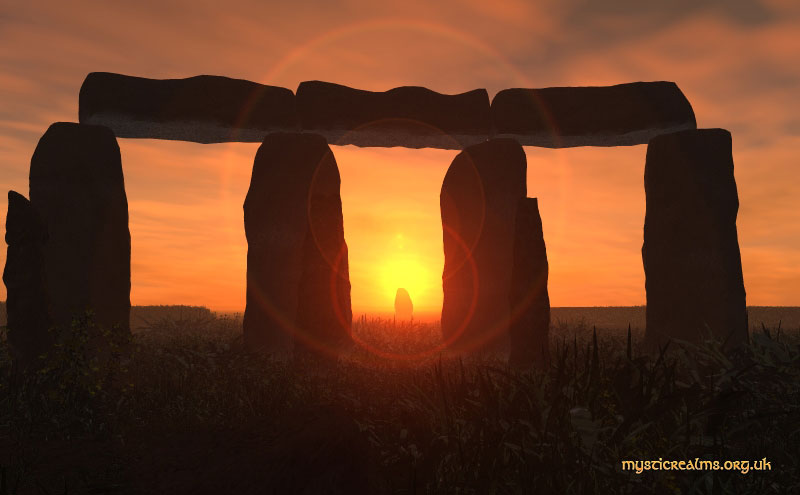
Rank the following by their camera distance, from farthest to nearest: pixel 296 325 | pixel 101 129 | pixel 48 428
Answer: pixel 101 129
pixel 296 325
pixel 48 428

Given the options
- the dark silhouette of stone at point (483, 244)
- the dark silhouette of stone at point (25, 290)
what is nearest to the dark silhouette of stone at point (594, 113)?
the dark silhouette of stone at point (483, 244)

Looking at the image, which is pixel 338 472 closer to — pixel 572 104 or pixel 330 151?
pixel 330 151

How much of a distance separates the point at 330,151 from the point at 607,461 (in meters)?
9.88

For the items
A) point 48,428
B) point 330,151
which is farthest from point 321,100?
point 48,428

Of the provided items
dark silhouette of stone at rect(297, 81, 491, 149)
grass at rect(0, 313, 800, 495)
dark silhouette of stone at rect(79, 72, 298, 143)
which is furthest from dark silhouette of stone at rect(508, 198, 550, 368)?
dark silhouette of stone at rect(79, 72, 298, 143)

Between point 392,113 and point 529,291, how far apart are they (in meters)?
4.99

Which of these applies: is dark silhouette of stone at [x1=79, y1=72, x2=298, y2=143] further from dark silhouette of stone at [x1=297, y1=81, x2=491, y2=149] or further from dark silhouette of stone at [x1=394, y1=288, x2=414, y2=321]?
dark silhouette of stone at [x1=394, y1=288, x2=414, y2=321]

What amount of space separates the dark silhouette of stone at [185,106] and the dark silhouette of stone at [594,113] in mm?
3813

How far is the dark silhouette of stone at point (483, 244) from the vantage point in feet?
42.7

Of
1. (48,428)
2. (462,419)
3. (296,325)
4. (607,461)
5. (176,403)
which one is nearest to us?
(607,461)

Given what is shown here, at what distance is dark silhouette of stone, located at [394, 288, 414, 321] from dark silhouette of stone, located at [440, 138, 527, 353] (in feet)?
34.0

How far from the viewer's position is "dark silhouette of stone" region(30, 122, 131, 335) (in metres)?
11.4

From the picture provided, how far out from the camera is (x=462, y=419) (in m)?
4.86

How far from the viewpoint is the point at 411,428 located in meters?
5.43
